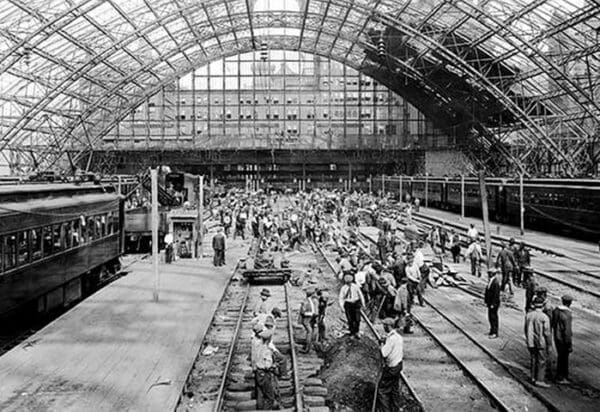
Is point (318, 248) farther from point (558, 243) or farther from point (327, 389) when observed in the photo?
point (327, 389)

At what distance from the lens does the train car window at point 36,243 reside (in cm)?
1500

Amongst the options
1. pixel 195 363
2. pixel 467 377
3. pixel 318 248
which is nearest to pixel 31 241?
pixel 195 363

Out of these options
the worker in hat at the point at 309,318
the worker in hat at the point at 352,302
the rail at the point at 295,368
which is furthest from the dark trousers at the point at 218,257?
the worker in hat at the point at 352,302

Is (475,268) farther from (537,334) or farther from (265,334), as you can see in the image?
(265,334)

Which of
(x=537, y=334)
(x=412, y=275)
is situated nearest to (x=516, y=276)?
(x=412, y=275)

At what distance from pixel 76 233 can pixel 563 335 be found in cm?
1326

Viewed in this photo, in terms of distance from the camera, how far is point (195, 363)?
13.1 metres

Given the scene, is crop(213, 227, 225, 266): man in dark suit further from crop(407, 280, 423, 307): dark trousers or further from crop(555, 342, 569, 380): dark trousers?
crop(555, 342, 569, 380): dark trousers

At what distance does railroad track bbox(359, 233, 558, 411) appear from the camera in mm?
10898

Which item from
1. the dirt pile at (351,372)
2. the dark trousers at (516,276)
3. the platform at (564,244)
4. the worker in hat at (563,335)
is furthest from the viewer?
the platform at (564,244)

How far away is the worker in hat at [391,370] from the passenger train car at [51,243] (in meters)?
7.84

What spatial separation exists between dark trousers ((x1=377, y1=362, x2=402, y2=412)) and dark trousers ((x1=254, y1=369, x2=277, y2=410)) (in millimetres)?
1690

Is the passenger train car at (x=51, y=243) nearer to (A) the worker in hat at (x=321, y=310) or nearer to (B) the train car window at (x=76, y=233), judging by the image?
(B) the train car window at (x=76, y=233)

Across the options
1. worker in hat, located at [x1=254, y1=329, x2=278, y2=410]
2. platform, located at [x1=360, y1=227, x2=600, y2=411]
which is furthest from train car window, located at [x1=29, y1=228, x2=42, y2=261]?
platform, located at [x1=360, y1=227, x2=600, y2=411]
